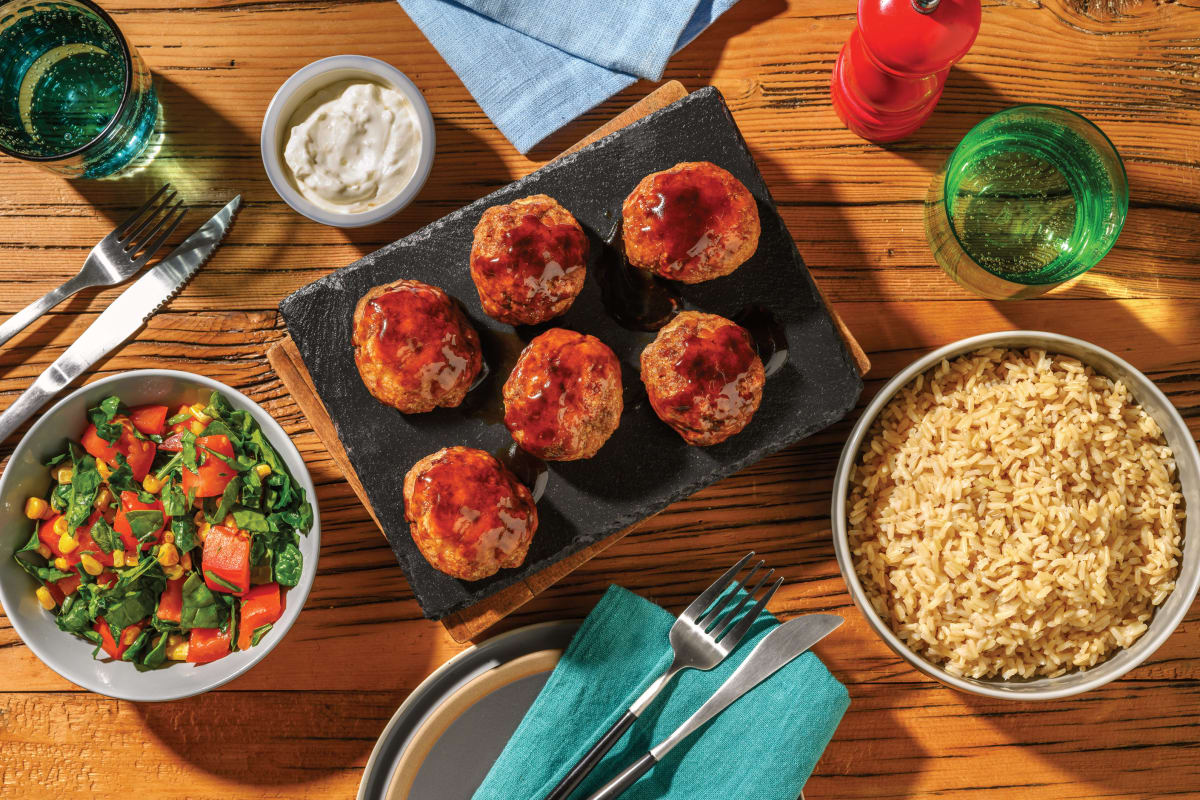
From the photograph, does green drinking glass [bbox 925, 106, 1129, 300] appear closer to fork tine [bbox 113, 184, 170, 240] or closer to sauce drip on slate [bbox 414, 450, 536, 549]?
sauce drip on slate [bbox 414, 450, 536, 549]

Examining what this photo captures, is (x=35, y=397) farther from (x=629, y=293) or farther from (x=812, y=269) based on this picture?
(x=812, y=269)

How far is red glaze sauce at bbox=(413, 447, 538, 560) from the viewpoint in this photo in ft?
6.75

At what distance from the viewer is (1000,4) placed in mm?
2562

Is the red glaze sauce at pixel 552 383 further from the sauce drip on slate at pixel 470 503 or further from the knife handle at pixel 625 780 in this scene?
the knife handle at pixel 625 780

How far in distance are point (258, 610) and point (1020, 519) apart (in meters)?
2.23

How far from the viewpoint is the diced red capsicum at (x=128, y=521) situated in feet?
7.54

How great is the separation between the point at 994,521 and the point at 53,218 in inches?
123

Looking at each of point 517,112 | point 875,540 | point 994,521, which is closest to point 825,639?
point 875,540

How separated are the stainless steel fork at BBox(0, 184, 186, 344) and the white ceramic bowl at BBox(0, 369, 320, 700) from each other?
1.38 feet

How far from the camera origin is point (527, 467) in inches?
91.3

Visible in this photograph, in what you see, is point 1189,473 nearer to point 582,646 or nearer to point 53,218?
point 582,646

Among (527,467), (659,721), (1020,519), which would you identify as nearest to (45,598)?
(527,467)

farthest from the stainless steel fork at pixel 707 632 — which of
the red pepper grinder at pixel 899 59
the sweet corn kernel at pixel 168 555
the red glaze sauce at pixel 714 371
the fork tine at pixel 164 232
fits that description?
the fork tine at pixel 164 232

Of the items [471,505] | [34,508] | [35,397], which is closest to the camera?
[471,505]
